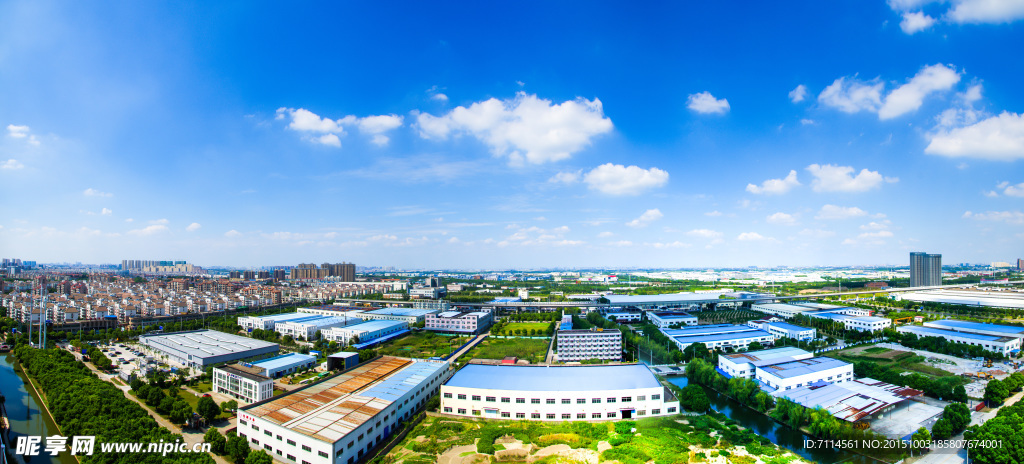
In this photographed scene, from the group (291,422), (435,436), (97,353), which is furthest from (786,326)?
(97,353)

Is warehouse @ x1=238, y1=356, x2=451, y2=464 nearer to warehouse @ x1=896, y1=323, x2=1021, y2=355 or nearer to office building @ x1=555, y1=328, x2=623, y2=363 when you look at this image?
office building @ x1=555, y1=328, x2=623, y2=363

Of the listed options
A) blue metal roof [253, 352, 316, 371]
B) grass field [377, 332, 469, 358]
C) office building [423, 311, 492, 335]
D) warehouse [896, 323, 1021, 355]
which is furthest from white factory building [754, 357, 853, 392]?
blue metal roof [253, 352, 316, 371]

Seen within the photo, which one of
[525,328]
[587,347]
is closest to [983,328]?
[587,347]

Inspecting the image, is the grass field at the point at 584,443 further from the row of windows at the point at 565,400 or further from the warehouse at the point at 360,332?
the warehouse at the point at 360,332

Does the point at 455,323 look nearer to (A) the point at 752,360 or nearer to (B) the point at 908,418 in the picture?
(A) the point at 752,360

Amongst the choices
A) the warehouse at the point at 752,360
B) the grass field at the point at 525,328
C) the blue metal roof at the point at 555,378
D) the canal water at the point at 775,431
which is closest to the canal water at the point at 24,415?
the blue metal roof at the point at 555,378

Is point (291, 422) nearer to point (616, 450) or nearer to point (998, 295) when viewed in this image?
point (616, 450)
